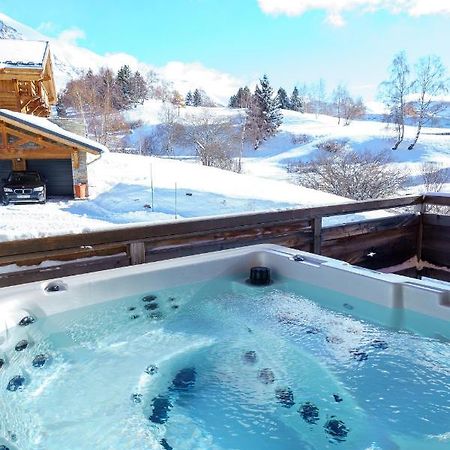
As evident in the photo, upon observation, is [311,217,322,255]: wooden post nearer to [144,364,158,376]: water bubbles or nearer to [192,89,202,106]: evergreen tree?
[144,364,158,376]: water bubbles

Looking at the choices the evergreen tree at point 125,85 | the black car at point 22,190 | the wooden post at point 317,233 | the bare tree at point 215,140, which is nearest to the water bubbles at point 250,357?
the wooden post at point 317,233

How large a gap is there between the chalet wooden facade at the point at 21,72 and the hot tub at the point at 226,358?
8.92 meters

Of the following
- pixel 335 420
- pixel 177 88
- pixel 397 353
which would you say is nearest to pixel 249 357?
pixel 335 420

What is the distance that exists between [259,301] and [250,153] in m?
21.0

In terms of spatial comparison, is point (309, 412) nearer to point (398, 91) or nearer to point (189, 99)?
point (398, 91)

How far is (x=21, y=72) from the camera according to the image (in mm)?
9297

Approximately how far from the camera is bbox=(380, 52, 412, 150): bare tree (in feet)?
65.5

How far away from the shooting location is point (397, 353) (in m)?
1.63

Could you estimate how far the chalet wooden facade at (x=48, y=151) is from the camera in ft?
28.1

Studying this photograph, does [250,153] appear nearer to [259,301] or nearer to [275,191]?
[275,191]

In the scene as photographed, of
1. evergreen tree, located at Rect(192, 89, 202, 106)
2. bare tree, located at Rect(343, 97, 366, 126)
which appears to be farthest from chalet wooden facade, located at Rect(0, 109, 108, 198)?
evergreen tree, located at Rect(192, 89, 202, 106)

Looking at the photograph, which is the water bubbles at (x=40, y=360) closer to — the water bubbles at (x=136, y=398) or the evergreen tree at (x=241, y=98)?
the water bubbles at (x=136, y=398)

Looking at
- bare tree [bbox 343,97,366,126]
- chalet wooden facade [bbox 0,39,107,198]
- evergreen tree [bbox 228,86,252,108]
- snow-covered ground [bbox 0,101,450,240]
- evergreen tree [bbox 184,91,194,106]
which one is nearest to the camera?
snow-covered ground [bbox 0,101,450,240]

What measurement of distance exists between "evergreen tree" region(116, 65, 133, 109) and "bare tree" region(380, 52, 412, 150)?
14.7 metres
